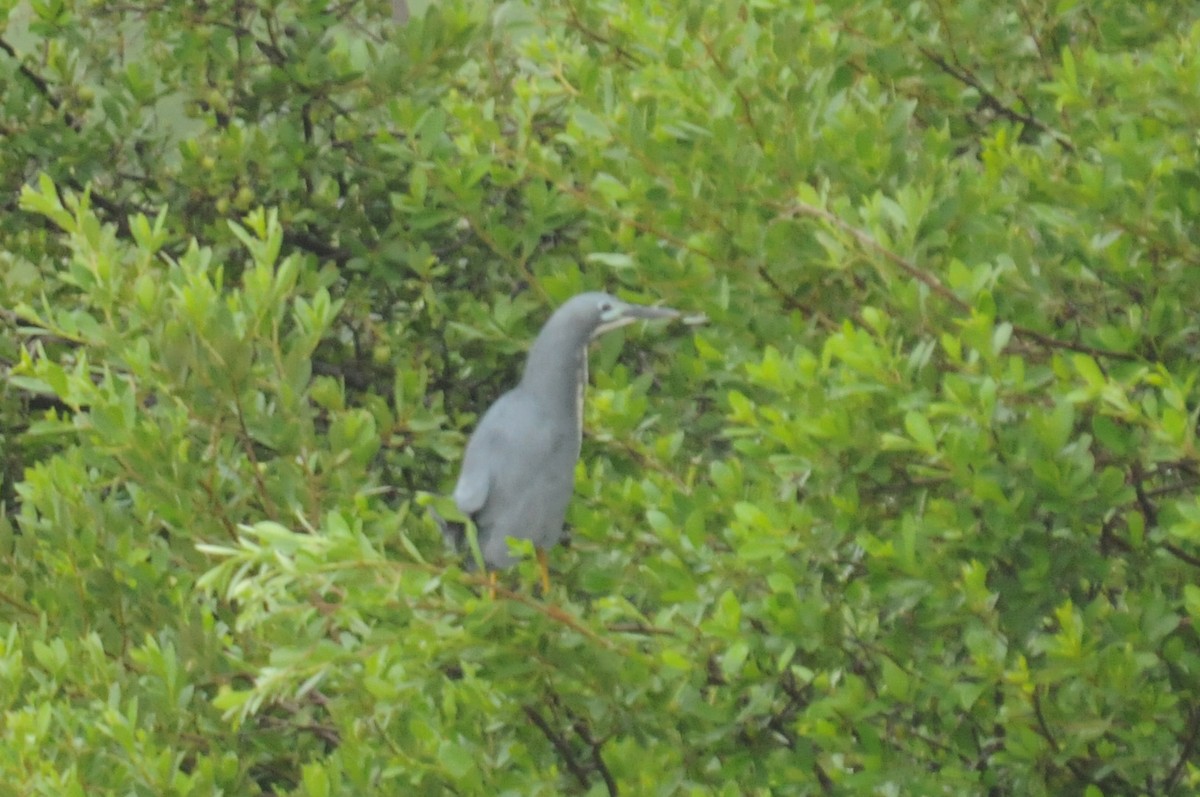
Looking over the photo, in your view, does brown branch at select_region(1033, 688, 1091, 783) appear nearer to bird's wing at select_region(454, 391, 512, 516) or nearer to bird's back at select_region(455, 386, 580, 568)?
bird's back at select_region(455, 386, 580, 568)

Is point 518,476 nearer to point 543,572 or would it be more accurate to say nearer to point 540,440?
point 540,440

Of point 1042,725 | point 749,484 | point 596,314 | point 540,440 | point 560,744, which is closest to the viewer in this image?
point 1042,725

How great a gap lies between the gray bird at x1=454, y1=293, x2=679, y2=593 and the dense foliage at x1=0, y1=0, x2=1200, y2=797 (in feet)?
0.25

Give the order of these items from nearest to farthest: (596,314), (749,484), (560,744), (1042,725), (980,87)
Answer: (1042,725), (560,744), (749,484), (596,314), (980,87)

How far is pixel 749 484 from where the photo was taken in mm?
3230

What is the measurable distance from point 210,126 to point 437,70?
705 mm

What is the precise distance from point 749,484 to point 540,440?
47cm

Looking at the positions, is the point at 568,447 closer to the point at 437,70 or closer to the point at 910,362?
the point at 910,362

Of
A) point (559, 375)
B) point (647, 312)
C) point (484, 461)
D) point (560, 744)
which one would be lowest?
point (560, 744)

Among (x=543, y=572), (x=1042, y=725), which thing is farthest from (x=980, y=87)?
(x=1042, y=725)

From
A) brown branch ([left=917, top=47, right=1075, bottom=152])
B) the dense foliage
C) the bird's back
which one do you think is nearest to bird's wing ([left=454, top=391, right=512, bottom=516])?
the bird's back

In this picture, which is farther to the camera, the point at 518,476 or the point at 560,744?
the point at 518,476

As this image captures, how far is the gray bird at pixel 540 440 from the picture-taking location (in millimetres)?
3490

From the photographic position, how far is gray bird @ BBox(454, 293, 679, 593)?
3.49 meters
